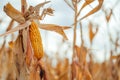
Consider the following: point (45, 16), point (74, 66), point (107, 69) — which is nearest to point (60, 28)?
point (45, 16)

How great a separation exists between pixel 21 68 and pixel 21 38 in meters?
0.07

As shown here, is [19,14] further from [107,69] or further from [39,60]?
[107,69]

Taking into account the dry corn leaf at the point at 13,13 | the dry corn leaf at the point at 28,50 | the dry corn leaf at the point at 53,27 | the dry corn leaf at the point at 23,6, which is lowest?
the dry corn leaf at the point at 28,50

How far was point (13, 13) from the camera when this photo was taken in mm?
677

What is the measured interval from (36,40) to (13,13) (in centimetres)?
8

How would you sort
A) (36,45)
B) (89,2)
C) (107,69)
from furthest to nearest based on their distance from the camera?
(107,69)
(89,2)
(36,45)

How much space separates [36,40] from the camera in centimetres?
66

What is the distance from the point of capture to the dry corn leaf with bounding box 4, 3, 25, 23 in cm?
66

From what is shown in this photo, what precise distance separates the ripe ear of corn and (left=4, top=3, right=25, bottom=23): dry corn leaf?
3 centimetres

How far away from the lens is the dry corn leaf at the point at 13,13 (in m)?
0.66

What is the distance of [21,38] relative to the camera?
0.69 m

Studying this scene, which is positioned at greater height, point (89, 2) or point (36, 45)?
point (89, 2)

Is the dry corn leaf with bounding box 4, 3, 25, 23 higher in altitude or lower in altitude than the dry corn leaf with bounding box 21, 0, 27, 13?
lower

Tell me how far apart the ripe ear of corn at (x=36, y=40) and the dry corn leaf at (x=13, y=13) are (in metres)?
0.03
